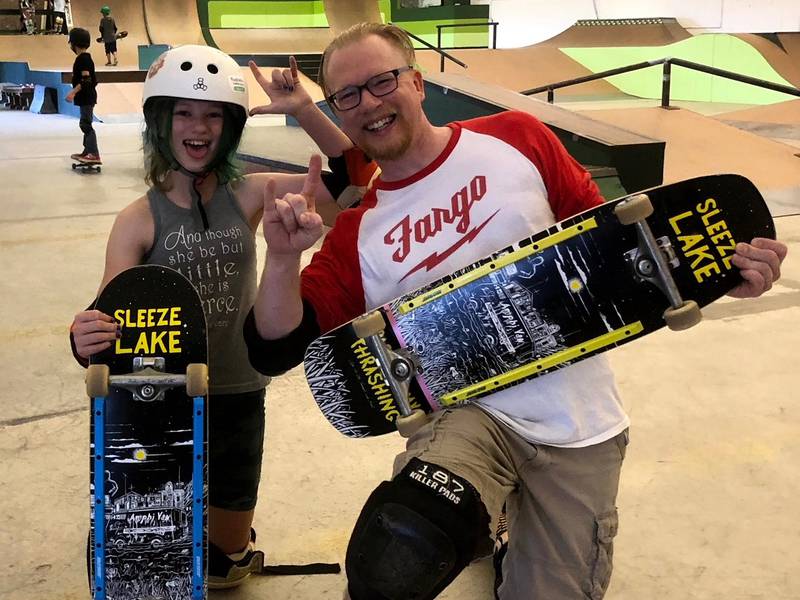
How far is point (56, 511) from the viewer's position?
267cm

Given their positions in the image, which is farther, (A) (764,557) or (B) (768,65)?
(B) (768,65)

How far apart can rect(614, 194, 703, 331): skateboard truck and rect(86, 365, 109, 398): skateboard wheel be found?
1080mm

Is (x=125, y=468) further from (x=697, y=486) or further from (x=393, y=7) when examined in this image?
(x=393, y=7)

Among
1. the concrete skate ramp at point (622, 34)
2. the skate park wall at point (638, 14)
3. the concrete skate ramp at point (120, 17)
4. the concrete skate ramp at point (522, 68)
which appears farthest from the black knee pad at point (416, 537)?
the concrete skate ramp at point (120, 17)

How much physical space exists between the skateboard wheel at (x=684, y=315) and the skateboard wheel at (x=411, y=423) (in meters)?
0.55

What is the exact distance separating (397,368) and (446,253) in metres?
0.27

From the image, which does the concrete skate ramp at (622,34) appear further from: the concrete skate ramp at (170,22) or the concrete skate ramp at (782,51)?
the concrete skate ramp at (170,22)

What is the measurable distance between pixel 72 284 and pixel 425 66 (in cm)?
1202

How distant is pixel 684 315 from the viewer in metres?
1.75

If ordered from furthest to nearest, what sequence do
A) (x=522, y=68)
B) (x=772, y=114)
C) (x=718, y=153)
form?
(x=522, y=68) < (x=772, y=114) < (x=718, y=153)

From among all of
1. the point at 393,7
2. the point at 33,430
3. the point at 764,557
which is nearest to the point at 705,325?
the point at 764,557

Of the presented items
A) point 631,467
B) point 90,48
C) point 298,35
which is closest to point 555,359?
point 631,467

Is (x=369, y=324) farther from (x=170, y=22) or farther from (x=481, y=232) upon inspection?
(x=170, y=22)

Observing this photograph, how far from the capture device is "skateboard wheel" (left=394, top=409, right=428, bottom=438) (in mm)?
1837
